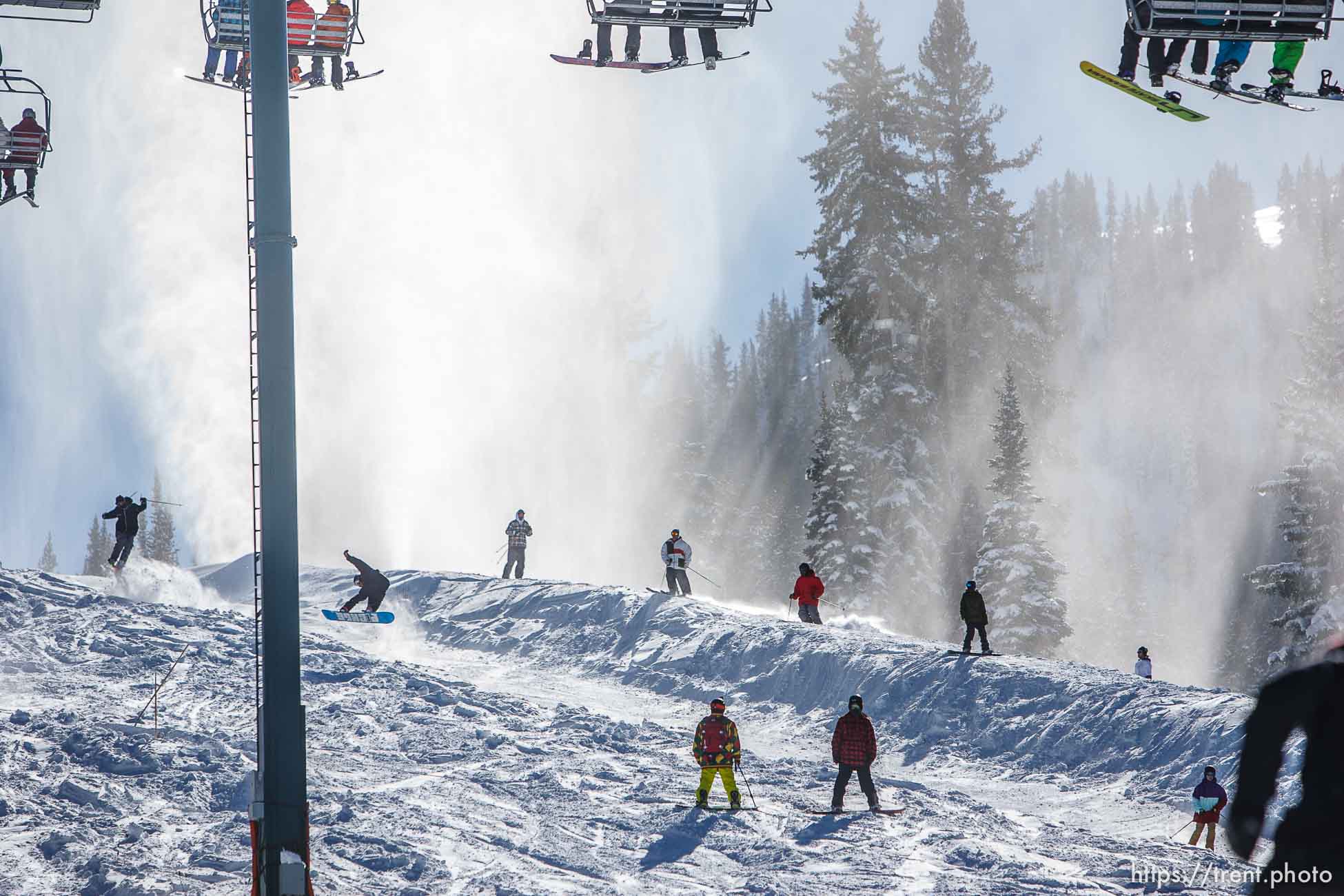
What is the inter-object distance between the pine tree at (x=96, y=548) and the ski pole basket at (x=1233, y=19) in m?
115

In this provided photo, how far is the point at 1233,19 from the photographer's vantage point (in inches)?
412

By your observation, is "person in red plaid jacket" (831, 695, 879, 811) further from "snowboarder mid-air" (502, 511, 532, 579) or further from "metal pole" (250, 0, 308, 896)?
"snowboarder mid-air" (502, 511, 532, 579)

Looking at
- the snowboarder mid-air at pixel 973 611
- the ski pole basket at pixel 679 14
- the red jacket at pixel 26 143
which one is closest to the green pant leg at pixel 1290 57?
the ski pole basket at pixel 679 14

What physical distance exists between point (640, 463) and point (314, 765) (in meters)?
54.4

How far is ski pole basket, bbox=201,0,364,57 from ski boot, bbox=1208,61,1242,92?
30.4 ft

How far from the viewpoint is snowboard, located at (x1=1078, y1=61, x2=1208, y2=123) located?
447 inches

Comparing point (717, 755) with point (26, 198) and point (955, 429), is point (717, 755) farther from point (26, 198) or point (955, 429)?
point (955, 429)

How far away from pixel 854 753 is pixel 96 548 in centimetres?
12274

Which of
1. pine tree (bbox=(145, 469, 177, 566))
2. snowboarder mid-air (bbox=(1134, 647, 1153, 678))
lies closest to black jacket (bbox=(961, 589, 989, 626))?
snowboarder mid-air (bbox=(1134, 647, 1153, 678))

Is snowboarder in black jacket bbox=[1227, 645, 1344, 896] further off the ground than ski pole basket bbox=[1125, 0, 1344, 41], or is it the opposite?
ski pole basket bbox=[1125, 0, 1344, 41]

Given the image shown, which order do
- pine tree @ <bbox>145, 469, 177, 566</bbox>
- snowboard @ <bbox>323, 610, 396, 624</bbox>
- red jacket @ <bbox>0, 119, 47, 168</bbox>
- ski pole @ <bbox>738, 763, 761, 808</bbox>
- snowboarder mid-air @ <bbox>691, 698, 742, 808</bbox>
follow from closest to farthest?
snowboard @ <bbox>323, 610, 396, 624</bbox>, snowboarder mid-air @ <bbox>691, 698, 742, 808</bbox>, ski pole @ <bbox>738, 763, 761, 808</bbox>, red jacket @ <bbox>0, 119, 47, 168</bbox>, pine tree @ <bbox>145, 469, 177, 566</bbox>

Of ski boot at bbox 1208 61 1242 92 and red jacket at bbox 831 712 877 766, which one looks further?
red jacket at bbox 831 712 877 766

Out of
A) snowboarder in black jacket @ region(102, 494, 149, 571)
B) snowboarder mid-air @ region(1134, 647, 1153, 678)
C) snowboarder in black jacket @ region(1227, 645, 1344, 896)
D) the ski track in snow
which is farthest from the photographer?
snowboarder in black jacket @ region(102, 494, 149, 571)

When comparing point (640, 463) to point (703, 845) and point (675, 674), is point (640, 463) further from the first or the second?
point (703, 845)
